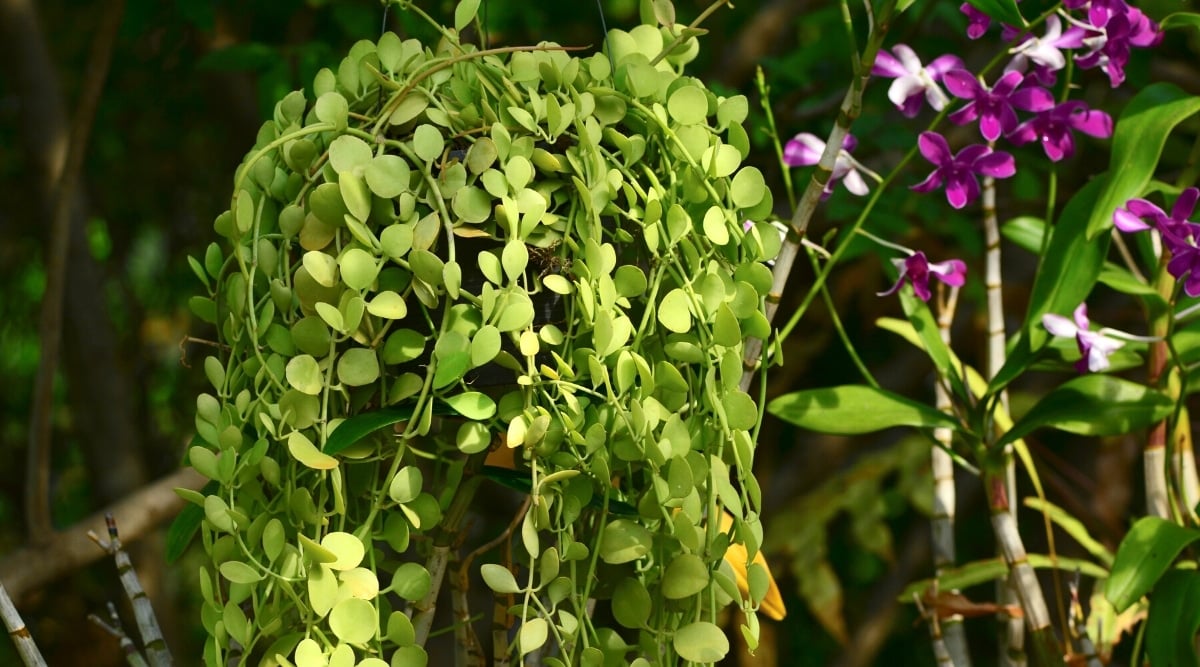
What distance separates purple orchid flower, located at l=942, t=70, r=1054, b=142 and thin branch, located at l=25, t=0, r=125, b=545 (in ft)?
2.96

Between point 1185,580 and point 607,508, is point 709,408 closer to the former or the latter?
point 607,508

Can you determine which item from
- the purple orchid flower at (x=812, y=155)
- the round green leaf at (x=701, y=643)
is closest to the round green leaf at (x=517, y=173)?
the round green leaf at (x=701, y=643)

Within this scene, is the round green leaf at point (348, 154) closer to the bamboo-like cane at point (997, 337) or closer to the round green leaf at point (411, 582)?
the round green leaf at point (411, 582)

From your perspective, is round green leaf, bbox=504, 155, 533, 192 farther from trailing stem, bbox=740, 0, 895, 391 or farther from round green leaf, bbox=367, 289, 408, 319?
trailing stem, bbox=740, 0, 895, 391

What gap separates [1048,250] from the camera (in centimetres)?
82

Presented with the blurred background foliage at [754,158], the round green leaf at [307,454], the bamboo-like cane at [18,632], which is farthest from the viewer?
the blurred background foliage at [754,158]

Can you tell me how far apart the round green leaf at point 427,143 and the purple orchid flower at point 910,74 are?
1.22ft

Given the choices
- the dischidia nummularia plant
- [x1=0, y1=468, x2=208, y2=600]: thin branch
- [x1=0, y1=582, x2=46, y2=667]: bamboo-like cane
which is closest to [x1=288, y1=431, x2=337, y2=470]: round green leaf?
the dischidia nummularia plant

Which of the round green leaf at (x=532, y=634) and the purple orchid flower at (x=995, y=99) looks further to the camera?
the purple orchid flower at (x=995, y=99)

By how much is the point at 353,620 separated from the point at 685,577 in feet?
0.49

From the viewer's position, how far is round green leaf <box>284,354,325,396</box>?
504mm

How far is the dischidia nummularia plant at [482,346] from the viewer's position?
0.51 metres

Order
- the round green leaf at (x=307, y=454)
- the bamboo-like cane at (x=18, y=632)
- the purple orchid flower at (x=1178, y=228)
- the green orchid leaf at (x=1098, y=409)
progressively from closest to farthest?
the round green leaf at (x=307, y=454) < the bamboo-like cane at (x=18, y=632) < the purple orchid flower at (x=1178, y=228) < the green orchid leaf at (x=1098, y=409)

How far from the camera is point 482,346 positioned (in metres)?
0.49
